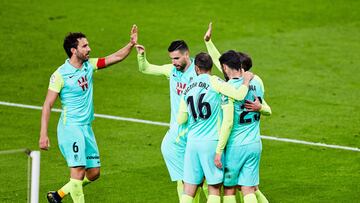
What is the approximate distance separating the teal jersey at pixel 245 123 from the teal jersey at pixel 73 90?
243 cm

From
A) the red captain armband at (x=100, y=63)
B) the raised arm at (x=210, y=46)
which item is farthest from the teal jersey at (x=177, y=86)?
the red captain armband at (x=100, y=63)

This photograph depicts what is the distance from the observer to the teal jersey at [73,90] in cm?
1498

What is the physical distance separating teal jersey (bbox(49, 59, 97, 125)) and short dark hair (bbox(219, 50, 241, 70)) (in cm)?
242

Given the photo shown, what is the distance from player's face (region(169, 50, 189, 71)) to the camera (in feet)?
48.6

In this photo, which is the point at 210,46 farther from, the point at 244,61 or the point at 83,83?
the point at 83,83

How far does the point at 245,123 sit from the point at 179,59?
153cm

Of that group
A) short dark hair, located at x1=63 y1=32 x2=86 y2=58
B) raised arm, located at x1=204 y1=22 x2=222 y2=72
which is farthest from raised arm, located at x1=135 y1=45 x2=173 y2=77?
short dark hair, located at x1=63 y1=32 x2=86 y2=58

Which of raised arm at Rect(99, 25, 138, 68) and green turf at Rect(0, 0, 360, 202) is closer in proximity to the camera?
raised arm at Rect(99, 25, 138, 68)

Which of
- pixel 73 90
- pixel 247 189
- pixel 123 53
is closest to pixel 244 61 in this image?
pixel 247 189

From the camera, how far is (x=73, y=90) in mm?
15023

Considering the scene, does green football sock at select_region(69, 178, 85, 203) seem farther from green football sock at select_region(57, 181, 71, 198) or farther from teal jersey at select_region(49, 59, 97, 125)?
teal jersey at select_region(49, 59, 97, 125)

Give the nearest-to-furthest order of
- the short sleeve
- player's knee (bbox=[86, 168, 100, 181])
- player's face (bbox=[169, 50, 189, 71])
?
player's face (bbox=[169, 50, 189, 71]) → the short sleeve → player's knee (bbox=[86, 168, 100, 181])

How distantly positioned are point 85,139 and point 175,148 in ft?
4.44

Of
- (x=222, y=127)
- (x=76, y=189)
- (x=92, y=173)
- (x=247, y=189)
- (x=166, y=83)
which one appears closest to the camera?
(x=222, y=127)
